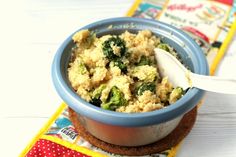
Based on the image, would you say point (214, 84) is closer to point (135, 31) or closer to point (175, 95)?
point (175, 95)

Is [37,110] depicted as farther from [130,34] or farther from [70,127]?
[130,34]

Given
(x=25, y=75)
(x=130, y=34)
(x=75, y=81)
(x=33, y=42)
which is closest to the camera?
(x=75, y=81)

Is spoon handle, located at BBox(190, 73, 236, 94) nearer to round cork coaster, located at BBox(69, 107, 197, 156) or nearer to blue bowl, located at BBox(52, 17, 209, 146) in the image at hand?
blue bowl, located at BBox(52, 17, 209, 146)

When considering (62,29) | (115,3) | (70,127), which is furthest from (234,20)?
(70,127)

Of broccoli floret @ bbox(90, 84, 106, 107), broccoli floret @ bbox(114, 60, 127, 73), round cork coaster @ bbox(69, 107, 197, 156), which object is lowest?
round cork coaster @ bbox(69, 107, 197, 156)

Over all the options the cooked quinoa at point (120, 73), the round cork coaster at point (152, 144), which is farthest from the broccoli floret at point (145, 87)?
the round cork coaster at point (152, 144)

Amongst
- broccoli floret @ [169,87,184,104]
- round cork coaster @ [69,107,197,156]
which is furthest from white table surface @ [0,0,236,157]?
broccoli floret @ [169,87,184,104]
